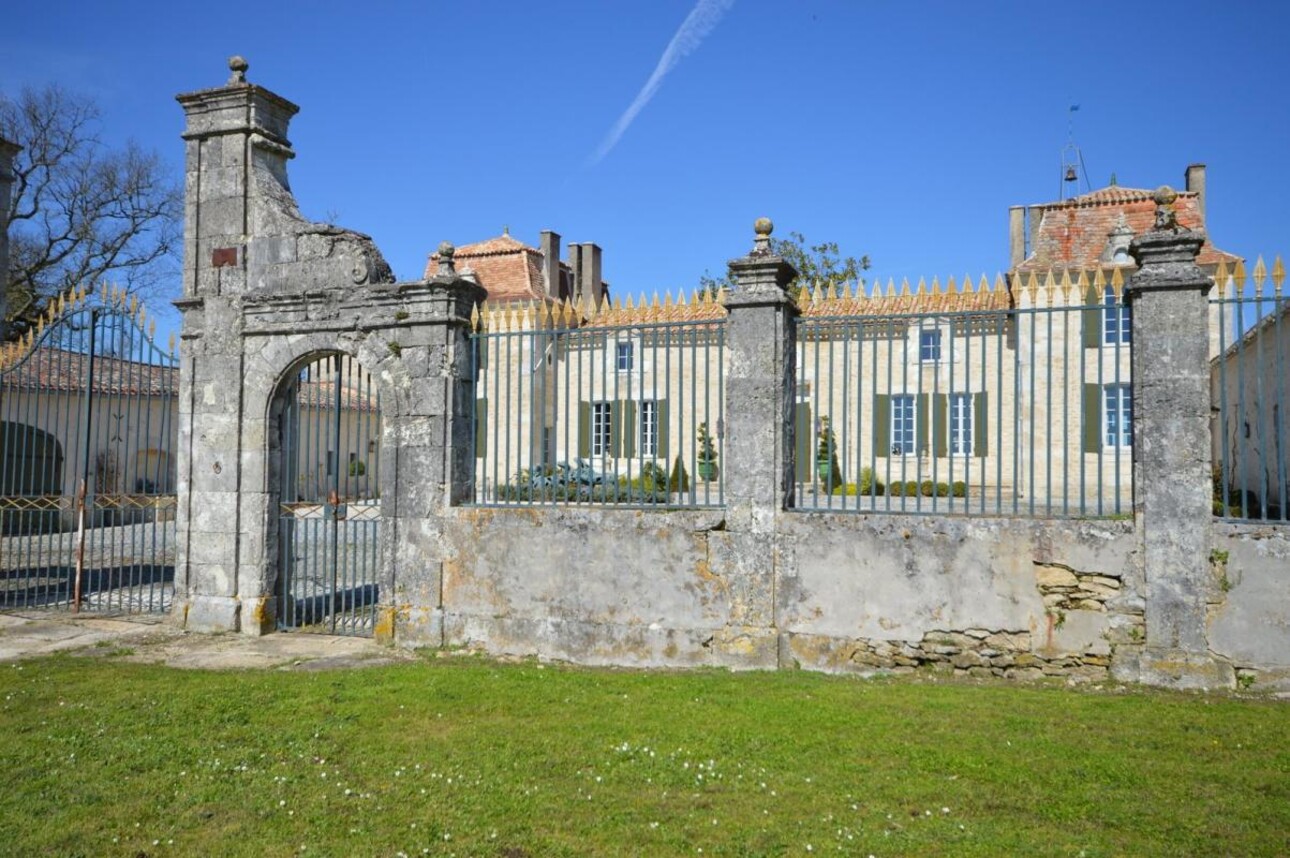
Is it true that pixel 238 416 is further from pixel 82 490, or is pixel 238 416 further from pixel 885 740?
pixel 885 740

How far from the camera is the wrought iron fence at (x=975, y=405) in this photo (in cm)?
655

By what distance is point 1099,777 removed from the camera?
4.57m

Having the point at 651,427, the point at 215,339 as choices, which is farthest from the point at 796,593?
the point at 215,339

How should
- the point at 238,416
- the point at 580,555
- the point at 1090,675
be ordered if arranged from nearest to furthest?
the point at 1090,675 → the point at 580,555 → the point at 238,416

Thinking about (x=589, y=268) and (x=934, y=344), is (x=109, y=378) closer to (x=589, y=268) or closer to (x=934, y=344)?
(x=934, y=344)

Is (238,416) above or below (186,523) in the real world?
above

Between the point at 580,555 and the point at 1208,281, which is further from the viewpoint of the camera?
the point at 580,555

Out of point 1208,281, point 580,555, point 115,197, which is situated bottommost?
point 580,555

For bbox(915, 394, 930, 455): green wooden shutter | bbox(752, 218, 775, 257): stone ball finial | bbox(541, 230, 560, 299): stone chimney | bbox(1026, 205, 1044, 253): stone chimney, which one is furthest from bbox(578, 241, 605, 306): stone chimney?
bbox(752, 218, 775, 257): stone ball finial

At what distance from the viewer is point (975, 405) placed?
10.0 metres

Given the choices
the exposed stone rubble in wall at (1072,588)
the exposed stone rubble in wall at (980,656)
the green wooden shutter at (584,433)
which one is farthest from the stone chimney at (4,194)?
the exposed stone rubble in wall at (1072,588)

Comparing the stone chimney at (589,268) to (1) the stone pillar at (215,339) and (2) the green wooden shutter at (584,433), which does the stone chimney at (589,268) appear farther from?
(1) the stone pillar at (215,339)

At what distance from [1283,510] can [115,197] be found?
32.2 metres

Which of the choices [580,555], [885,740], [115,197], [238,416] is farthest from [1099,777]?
[115,197]
